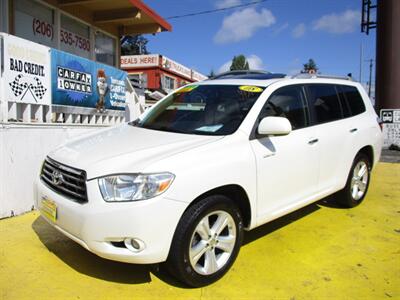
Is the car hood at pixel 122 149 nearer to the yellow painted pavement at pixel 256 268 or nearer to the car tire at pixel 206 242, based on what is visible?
the car tire at pixel 206 242

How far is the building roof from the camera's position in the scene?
9047 millimetres

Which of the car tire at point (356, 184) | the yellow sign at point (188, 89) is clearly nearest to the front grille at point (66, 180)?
the yellow sign at point (188, 89)

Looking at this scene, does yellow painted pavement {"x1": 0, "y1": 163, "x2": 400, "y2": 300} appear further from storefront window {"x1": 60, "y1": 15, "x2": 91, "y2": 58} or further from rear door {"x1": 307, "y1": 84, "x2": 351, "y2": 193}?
storefront window {"x1": 60, "y1": 15, "x2": 91, "y2": 58}

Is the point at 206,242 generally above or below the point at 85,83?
below

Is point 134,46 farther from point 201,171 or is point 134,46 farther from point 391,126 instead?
point 201,171

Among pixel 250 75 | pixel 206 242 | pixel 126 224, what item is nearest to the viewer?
pixel 126 224

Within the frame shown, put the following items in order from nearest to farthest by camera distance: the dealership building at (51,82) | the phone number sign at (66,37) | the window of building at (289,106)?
the window of building at (289,106) → the dealership building at (51,82) → the phone number sign at (66,37)

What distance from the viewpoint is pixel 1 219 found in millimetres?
4586

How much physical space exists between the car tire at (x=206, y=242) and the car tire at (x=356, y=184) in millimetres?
2341

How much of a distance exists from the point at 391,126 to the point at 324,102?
33.8 feet

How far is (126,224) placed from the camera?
2715 mm

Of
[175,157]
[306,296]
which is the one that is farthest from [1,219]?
[306,296]

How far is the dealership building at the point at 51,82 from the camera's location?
472 cm

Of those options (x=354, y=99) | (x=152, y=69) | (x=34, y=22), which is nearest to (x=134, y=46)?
(x=152, y=69)
